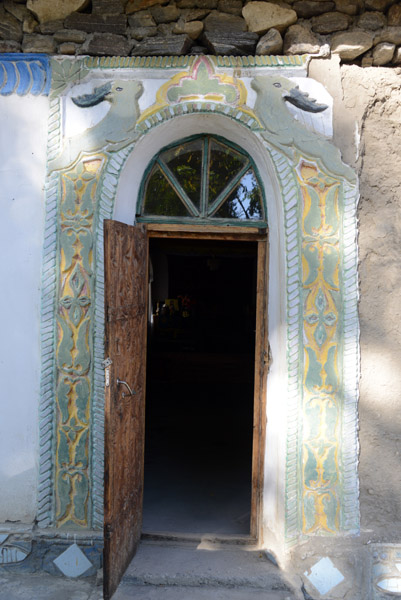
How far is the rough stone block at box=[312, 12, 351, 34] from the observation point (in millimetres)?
3631

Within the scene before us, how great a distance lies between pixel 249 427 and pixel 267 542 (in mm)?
3210

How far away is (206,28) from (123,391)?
2.44 metres

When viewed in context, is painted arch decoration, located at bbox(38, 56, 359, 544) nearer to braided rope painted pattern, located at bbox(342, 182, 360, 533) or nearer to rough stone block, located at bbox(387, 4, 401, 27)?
braided rope painted pattern, located at bbox(342, 182, 360, 533)

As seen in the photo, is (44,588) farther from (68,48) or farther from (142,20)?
(142,20)

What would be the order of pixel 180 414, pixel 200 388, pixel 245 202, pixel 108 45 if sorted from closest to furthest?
pixel 108 45 < pixel 245 202 < pixel 180 414 < pixel 200 388

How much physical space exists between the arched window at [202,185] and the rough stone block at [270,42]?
2.09ft

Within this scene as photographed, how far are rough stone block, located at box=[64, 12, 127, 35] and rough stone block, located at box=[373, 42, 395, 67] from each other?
1.69 metres

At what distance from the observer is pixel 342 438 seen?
11.6ft

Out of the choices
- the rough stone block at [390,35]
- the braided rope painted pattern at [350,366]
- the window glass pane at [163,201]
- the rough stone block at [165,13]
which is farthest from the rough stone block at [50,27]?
the braided rope painted pattern at [350,366]

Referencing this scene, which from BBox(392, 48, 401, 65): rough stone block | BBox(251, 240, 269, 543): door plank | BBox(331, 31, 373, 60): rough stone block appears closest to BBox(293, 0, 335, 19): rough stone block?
BBox(331, 31, 373, 60): rough stone block

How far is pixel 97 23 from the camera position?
366 cm

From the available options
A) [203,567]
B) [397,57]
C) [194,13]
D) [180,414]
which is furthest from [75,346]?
[180,414]

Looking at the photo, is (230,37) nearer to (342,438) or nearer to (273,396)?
(273,396)

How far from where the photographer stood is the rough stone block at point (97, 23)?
3.66 m
